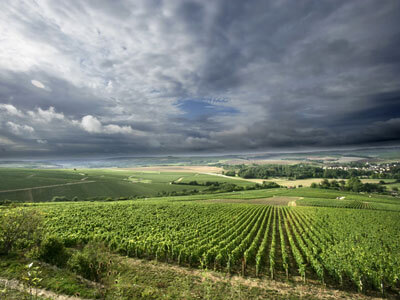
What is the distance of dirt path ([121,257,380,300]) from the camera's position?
655 inches

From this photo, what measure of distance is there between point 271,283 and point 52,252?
2242cm

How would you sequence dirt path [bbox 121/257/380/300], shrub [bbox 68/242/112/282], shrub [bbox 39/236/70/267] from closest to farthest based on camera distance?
1. shrub [bbox 68/242/112/282]
2. dirt path [bbox 121/257/380/300]
3. shrub [bbox 39/236/70/267]

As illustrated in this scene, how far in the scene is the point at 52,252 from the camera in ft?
59.0

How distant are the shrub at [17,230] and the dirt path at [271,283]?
33.3ft

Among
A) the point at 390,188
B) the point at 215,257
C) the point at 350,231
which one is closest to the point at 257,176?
the point at 390,188

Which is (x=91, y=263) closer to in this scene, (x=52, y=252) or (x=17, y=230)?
(x=52, y=252)

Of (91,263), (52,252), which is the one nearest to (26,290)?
(91,263)

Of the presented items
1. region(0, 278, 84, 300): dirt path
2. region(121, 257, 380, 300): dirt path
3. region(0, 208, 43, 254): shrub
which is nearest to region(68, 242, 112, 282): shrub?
region(0, 278, 84, 300): dirt path

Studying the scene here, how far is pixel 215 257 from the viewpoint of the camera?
2153cm

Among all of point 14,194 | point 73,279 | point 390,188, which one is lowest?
point 390,188

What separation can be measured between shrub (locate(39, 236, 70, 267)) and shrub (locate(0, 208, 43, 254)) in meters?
1.72

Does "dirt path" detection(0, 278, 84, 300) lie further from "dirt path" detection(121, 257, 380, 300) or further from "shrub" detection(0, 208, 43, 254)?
"dirt path" detection(121, 257, 380, 300)

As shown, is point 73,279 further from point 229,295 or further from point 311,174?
point 311,174

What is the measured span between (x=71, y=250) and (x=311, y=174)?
218 metres
